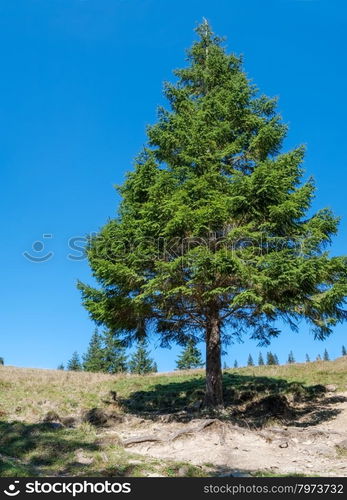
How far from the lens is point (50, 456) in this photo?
10.9 metres

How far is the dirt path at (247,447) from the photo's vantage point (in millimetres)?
10281

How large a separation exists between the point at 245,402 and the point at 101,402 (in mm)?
6382

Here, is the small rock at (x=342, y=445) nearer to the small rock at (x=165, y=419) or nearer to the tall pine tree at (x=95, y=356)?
the small rock at (x=165, y=419)

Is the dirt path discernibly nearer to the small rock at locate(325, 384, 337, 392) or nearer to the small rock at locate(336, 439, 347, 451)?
the small rock at locate(336, 439, 347, 451)

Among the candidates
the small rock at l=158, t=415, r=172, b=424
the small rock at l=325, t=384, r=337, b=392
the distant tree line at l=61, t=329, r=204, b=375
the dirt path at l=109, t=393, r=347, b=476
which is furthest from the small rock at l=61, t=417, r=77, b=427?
the distant tree line at l=61, t=329, r=204, b=375

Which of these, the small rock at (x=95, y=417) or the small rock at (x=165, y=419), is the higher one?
the small rock at (x=95, y=417)

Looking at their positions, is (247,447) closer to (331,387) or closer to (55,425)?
(55,425)

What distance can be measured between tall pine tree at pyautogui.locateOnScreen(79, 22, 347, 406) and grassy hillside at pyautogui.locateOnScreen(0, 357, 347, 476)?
3.45 m

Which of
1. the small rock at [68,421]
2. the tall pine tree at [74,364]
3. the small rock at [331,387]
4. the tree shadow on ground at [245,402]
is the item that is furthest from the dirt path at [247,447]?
the tall pine tree at [74,364]

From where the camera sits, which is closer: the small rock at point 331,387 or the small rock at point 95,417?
the small rock at point 95,417

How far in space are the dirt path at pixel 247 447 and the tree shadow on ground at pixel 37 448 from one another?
1.74 meters

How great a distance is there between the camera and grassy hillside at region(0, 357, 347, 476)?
10.1 metres

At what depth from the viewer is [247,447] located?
11.8 meters
